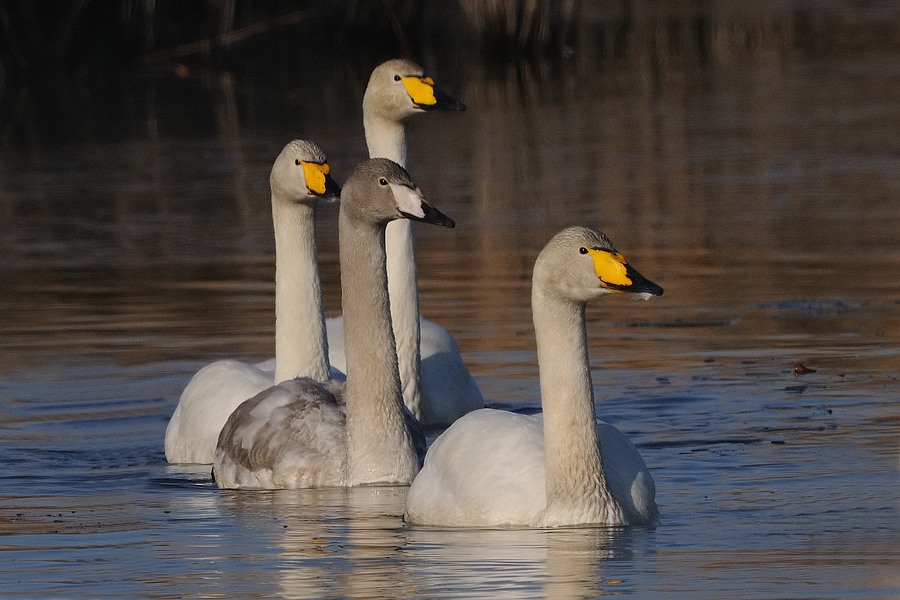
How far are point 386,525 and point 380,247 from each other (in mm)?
1884

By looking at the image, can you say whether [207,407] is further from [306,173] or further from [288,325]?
[306,173]

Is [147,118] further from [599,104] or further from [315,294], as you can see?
[315,294]

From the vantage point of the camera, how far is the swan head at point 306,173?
35.3 ft

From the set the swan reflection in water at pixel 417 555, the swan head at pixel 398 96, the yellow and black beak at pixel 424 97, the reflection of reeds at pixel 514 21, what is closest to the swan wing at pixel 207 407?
the swan reflection in water at pixel 417 555

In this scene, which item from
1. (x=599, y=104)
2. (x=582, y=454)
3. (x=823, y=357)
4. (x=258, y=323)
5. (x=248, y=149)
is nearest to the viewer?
(x=582, y=454)

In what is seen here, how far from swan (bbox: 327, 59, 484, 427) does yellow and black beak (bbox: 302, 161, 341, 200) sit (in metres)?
1.02

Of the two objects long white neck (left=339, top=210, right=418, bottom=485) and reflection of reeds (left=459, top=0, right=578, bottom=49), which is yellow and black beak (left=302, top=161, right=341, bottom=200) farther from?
reflection of reeds (left=459, top=0, right=578, bottom=49)

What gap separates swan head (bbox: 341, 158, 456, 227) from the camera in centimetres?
969

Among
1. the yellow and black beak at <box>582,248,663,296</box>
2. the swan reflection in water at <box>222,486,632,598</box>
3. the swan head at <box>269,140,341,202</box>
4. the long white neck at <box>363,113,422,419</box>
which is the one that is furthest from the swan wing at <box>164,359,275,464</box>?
the yellow and black beak at <box>582,248,663,296</box>

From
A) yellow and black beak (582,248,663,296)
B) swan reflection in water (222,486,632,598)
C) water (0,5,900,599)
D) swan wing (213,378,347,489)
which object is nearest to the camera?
swan reflection in water (222,486,632,598)

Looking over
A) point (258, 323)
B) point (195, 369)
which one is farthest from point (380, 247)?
point (258, 323)

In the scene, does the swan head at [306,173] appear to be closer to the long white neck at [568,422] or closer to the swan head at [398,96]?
the swan head at [398,96]

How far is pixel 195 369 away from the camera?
12.9 meters

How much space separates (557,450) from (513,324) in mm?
5999
